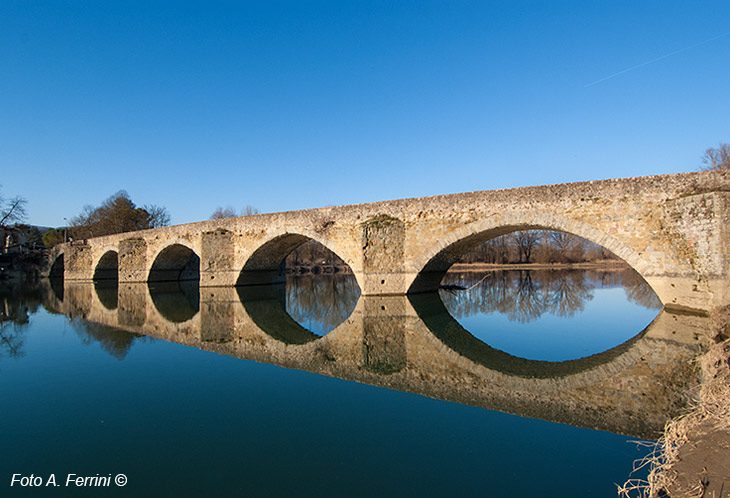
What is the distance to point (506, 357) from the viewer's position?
6.88 metres

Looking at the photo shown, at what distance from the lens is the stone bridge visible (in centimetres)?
964

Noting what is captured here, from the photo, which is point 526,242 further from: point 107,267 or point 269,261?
point 107,267

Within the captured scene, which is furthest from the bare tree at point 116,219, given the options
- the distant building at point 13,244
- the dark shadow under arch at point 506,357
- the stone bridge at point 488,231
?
the dark shadow under arch at point 506,357

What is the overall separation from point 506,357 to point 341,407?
3647 mm

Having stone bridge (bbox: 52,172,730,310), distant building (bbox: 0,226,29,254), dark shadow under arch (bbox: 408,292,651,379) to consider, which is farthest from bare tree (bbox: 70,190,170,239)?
dark shadow under arch (bbox: 408,292,651,379)

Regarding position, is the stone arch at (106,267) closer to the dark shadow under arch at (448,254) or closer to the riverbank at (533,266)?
the dark shadow under arch at (448,254)

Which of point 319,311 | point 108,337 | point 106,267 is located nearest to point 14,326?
point 108,337

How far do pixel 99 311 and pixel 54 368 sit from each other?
26.7 ft

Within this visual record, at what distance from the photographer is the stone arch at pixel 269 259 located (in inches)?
757

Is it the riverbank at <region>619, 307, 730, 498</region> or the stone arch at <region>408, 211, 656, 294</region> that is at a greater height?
the stone arch at <region>408, 211, 656, 294</region>

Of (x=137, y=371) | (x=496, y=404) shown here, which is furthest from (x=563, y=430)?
(x=137, y=371)

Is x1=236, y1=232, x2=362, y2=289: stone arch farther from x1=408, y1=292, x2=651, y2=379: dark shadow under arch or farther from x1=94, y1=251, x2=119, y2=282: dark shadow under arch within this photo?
x1=94, y1=251, x2=119, y2=282: dark shadow under arch

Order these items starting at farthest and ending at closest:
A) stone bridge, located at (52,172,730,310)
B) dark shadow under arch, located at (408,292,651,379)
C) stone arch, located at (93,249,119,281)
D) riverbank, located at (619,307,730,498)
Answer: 1. stone arch, located at (93,249,119,281)
2. stone bridge, located at (52,172,730,310)
3. dark shadow under arch, located at (408,292,651,379)
4. riverbank, located at (619,307,730,498)

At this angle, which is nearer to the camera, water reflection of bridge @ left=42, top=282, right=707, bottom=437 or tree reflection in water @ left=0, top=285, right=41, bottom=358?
water reflection of bridge @ left=42, top=282, right=707, bottom=437
